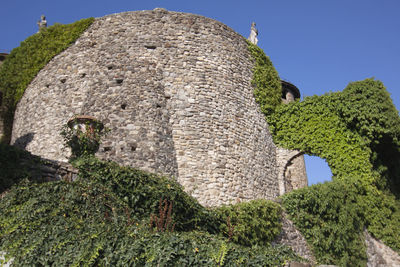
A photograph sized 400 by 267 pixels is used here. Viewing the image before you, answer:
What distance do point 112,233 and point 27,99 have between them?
31.5 ft

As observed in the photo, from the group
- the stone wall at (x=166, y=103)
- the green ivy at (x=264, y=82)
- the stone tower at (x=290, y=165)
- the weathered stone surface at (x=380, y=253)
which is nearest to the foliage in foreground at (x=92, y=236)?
the stone wall at (x=166, y=103)

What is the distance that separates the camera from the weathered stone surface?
1330 cm

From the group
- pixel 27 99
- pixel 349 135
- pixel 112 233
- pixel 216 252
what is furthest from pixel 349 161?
pixel 27 99

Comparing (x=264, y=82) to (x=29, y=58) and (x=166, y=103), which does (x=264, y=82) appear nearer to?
(x=166, y=103)

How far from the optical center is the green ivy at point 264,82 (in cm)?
1493

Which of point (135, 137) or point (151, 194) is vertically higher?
point (135, 137)

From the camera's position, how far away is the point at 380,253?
13523mm

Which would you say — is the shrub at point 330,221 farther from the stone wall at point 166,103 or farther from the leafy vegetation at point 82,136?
the leafy vegetation at point 82,136

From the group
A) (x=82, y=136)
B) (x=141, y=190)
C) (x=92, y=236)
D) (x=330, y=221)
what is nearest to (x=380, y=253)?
(x=330, y=221)

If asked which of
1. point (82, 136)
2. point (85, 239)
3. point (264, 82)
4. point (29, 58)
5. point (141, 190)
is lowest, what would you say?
point (85, 239)

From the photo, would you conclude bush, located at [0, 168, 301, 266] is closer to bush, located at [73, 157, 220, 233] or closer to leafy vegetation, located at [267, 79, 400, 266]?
bush, located at [73, 157, 220, 233]

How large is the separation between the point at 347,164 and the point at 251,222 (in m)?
5.38

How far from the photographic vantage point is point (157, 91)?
42.7ft

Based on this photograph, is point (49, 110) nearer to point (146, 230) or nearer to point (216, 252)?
point (146, 230)
